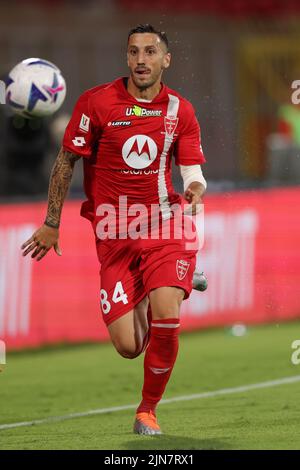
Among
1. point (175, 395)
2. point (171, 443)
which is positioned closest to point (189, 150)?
point (171, 443)

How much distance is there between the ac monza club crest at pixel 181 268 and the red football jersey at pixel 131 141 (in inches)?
16.9

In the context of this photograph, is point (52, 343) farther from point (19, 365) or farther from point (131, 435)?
point (131, 435)

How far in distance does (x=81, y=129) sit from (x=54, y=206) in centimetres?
55

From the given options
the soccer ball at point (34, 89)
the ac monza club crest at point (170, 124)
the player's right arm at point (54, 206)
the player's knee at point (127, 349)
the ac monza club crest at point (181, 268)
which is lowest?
the player's knee at point (127, 349)

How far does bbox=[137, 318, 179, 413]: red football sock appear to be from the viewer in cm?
880

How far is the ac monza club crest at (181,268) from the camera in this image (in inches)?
350

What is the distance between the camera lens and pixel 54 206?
29.8 feet

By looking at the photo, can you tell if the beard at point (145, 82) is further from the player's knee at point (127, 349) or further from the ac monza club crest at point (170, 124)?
the player's knee at point (127, 349)

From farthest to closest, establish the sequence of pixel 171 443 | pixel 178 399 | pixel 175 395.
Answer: pixel 175 395, pixel 178 399, pixel 171 443

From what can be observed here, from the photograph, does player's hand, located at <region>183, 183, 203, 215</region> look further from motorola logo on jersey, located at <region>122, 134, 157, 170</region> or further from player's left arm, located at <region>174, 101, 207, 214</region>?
motorola logo on jersey, located at <region>122, 134, 157, 170</region>

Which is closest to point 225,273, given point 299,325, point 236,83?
point 299,325

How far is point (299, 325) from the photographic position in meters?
16.5

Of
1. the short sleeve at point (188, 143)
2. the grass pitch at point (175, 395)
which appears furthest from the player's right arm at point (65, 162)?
the grass pitch at point (175, 395)

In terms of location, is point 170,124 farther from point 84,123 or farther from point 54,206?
point 54,206
